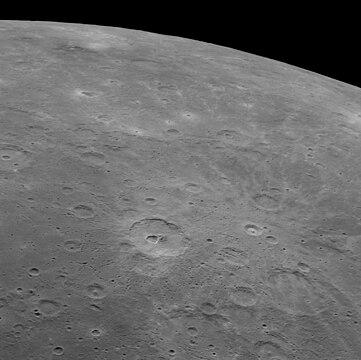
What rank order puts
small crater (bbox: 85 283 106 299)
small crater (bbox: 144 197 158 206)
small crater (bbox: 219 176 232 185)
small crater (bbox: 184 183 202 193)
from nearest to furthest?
small crater (bbox: 85 283 106 299) → small crater (bbox: 144 197 158 206) → small crater (bbox: 184 183 202 193) → small crater (bbox: 219 176 232 185)

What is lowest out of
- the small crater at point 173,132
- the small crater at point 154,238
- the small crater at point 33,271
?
the small crater at point 173,132

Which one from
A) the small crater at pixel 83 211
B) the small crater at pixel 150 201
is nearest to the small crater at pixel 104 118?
the small crater at pixel 150 201

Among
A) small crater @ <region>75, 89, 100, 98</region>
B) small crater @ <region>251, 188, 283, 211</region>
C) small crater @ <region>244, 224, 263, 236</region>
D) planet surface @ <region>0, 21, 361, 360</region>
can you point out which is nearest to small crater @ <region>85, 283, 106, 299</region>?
planet surface @ <region>0, 21, 361, 360</region>

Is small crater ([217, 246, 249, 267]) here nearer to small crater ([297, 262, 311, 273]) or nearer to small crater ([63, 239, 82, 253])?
small crater ([297, 262, 311, 273])

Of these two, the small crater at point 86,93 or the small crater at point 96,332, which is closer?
the small crater at point 96,332

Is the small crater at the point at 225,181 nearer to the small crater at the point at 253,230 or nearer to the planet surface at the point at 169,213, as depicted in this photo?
the planet surface at the point at 169,213

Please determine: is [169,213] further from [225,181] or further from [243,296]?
[243,296]

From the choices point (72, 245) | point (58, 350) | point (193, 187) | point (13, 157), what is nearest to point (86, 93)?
point (13, 157)
